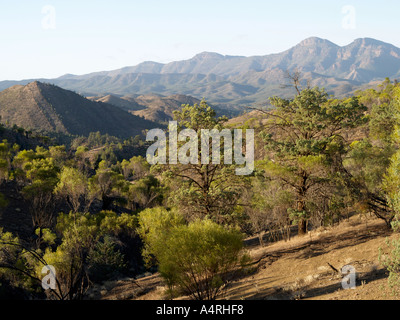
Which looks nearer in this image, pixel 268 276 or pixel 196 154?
pixel 268 276

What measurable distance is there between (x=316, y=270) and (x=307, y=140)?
711 cm

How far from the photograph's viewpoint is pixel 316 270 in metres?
15.2

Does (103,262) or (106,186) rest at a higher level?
(106,186)

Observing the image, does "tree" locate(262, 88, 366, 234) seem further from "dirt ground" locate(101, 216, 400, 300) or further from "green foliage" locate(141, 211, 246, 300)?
"green foliage" locate(141, 211, 246, 300)

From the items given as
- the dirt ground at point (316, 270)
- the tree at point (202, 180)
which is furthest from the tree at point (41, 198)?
the tree at point (202, 180)

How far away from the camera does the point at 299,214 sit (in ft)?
57.9

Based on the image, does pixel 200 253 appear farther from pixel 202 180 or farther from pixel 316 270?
pixel 202 180

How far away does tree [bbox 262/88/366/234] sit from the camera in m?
17.4

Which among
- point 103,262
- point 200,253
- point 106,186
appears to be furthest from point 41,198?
point 200,253

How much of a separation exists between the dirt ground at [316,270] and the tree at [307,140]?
2460 millimetres
